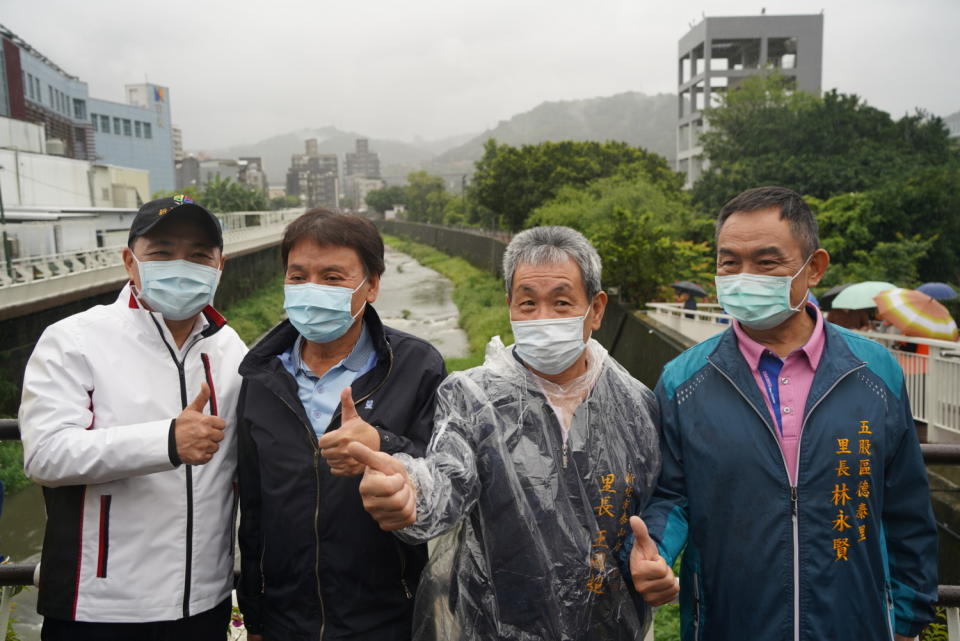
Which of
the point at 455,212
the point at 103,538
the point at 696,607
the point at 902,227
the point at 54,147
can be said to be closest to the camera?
the point at 103,538

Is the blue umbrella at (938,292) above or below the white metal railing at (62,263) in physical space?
below

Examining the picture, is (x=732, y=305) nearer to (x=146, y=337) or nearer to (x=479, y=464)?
(x=479, y=464)

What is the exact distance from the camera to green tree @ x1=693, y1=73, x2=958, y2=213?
73.6ft

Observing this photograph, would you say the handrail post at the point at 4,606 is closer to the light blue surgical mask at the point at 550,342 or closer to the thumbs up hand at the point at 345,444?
the thumbs up hand at the point at 345,444

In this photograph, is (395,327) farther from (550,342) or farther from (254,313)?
(550,342)

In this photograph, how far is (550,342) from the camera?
188 centimetres

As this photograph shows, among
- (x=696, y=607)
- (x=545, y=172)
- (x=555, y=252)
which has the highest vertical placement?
(x=545, y=172)

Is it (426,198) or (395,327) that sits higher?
(426,198)

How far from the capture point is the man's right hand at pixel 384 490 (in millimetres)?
1490

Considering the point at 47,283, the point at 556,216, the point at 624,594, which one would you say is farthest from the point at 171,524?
the point at 556,216

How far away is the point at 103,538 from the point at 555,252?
52.7 inches

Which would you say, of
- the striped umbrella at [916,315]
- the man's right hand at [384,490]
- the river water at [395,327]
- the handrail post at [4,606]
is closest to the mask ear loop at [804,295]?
the man's right hand at [384,490]

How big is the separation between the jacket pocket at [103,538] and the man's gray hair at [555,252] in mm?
1164

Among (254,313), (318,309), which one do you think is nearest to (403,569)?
(318,309)
